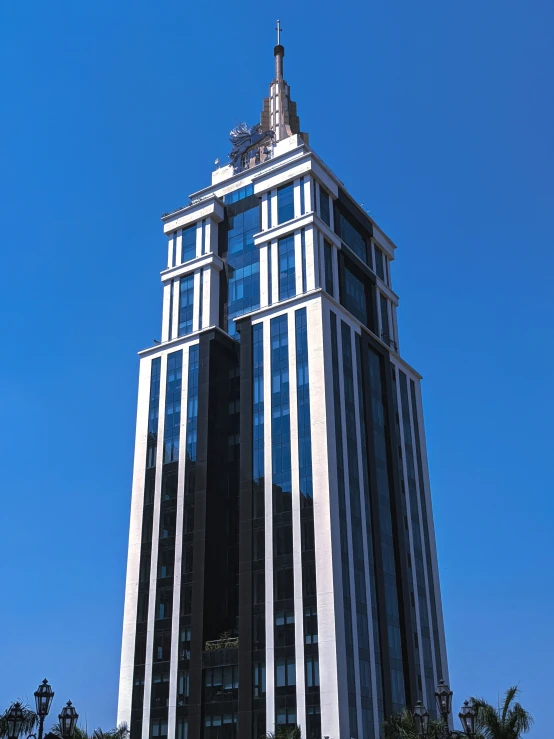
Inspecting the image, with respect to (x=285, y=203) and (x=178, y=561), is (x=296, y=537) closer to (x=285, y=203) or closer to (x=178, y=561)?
(x=178, y=561)

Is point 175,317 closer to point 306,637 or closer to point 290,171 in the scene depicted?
point 290,171

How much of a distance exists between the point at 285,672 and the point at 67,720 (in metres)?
30.7

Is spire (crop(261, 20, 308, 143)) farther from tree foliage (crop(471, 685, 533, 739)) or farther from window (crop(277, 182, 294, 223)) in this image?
tree foliage (crop(471, 685, 533, 739))

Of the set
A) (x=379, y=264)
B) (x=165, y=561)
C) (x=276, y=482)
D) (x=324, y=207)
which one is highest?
(x=379, y=264)

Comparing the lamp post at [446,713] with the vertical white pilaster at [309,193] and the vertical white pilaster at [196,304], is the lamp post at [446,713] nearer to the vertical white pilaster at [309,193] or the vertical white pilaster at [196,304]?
the vertical white pilaster at [196,304]

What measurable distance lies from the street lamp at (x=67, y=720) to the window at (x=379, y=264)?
68.2 metres

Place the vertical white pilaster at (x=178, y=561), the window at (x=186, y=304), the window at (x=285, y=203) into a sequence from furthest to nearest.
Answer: the window at (x=186, y=304) < the window at (x=285, y=203) < the vertical white pilaster at (x=178, y=561)

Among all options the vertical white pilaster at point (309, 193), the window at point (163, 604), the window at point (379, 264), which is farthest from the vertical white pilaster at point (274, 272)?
the window at point (163, 604)

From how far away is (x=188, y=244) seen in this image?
95125 mm

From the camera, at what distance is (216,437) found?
8306cm

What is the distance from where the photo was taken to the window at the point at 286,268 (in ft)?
276

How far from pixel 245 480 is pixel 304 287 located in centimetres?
1957

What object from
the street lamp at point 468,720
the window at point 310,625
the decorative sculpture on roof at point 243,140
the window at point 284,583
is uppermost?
the decorative sculpture on roof at point 243,140

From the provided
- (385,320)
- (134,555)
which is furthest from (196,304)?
(134,555)
